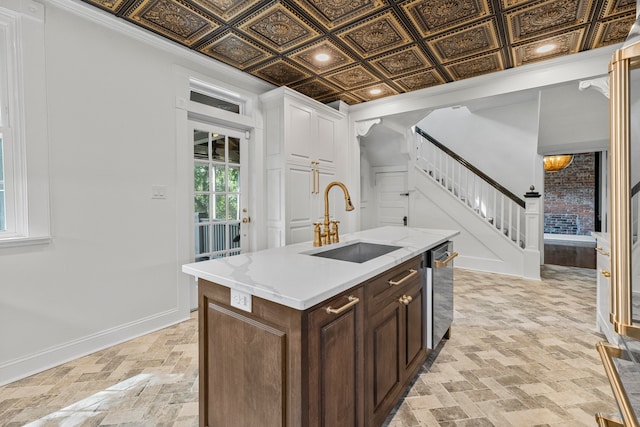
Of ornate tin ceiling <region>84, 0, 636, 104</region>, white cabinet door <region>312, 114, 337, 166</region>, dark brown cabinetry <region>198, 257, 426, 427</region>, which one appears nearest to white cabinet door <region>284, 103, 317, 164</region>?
white cabinet door <region>312, 114, 337, 166</region>

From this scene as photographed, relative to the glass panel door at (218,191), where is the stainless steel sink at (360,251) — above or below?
below

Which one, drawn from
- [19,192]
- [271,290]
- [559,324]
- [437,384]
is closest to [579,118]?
[559,324]

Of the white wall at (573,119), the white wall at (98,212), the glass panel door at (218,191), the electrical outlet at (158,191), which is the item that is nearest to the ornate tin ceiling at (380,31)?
the white wall at (98,212)

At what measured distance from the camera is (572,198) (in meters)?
8.29

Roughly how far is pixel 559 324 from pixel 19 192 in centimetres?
465

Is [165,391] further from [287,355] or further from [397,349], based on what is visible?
[397,349]

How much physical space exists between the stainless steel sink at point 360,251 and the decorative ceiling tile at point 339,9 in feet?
6.14

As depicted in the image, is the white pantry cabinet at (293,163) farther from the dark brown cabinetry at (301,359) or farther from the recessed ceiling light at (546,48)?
the recessed ceiling light at (546,48)

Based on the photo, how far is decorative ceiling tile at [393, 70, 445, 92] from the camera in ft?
11.6

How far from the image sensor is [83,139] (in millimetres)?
2291

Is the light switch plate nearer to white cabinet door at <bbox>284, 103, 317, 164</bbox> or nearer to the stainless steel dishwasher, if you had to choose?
the stainless steel dishwasher

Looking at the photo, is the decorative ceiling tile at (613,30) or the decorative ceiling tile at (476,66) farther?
the decorative ceiling tile at (476,66)

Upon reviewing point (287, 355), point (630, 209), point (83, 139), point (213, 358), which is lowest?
point (213, 358)

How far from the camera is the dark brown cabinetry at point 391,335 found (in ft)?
4.46
